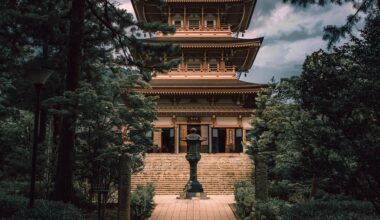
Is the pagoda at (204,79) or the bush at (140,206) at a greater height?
the pagoda at (204,79)

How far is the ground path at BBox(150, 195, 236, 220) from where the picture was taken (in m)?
13.1

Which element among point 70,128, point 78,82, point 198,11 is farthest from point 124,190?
point 198,11

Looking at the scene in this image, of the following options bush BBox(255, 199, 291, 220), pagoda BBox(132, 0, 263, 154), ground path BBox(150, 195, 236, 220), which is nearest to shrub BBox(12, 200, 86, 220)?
bush BBox(255, 199, 291, 220)

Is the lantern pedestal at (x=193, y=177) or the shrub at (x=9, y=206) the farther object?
the lantern pedestal at (x=193, y=177)

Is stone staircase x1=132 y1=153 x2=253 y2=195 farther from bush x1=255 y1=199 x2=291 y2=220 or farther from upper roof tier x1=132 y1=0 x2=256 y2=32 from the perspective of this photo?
upper roof tier x1=132 y1=0 x2=256 y2=32

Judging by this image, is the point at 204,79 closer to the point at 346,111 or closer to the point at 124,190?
the point at 124,190

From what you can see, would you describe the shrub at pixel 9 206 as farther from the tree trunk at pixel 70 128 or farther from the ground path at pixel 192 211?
the ground path at pixel 192 211

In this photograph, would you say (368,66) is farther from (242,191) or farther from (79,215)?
(242,191)

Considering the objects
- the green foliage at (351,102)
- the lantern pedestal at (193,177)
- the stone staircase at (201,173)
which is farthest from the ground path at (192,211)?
the green foliage at (351,102)

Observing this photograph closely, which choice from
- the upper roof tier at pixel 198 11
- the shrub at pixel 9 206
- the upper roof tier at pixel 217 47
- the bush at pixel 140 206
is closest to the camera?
the shrub at pixel 9 206

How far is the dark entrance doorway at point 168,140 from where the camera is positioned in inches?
1319

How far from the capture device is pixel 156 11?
111ft

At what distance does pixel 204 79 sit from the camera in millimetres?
32969

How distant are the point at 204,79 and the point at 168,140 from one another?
5.99 metres
